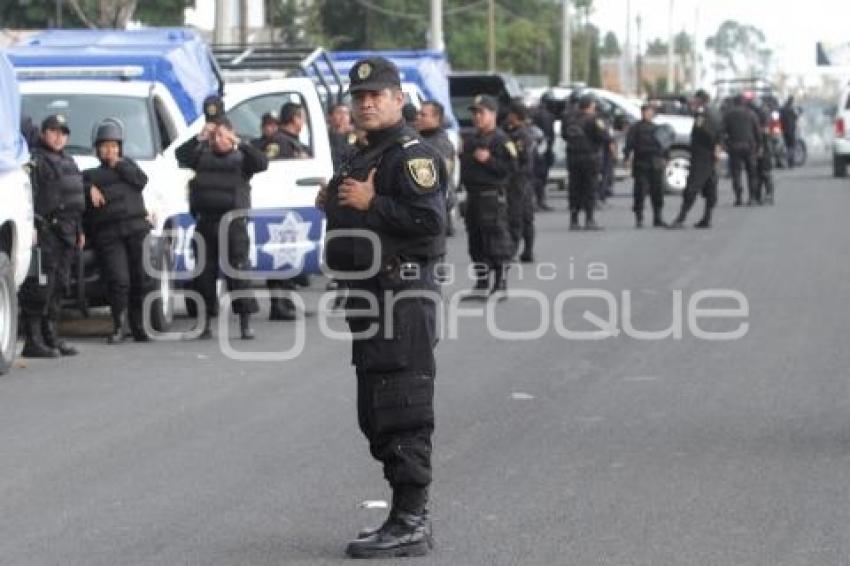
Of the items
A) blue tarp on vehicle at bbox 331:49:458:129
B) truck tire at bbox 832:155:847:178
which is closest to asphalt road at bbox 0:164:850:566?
blue tarp on vehicle at bbox 331:49:458:129

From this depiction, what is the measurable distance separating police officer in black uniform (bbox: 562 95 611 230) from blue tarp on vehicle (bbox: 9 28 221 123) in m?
7.82

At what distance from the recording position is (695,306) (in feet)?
63.3

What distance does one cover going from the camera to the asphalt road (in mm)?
8930

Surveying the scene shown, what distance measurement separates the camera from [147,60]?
20.3 meters

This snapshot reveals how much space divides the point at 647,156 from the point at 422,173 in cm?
2256

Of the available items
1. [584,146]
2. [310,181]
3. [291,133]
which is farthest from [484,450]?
[584,146]

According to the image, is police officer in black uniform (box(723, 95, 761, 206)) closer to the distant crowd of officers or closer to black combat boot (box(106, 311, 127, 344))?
the distant crowd of officers

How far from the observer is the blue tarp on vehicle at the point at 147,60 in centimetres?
2025

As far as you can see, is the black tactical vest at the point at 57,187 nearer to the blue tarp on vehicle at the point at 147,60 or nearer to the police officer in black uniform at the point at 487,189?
the blue tarp on vehicle at the point at 147,60

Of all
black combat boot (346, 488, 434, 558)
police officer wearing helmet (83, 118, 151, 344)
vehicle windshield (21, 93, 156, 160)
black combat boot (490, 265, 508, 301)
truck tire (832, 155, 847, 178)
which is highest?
vehicle windshield (21, 93, 156, 160)

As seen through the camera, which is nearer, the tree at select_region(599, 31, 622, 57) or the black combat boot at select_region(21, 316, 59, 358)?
the black combat boot at select_region(21, 316, 59, 358)

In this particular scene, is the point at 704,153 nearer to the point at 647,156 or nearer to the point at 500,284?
the point at 647,156

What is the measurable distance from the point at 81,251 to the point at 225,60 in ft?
34.4

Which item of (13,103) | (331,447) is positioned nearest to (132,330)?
(13,103)
